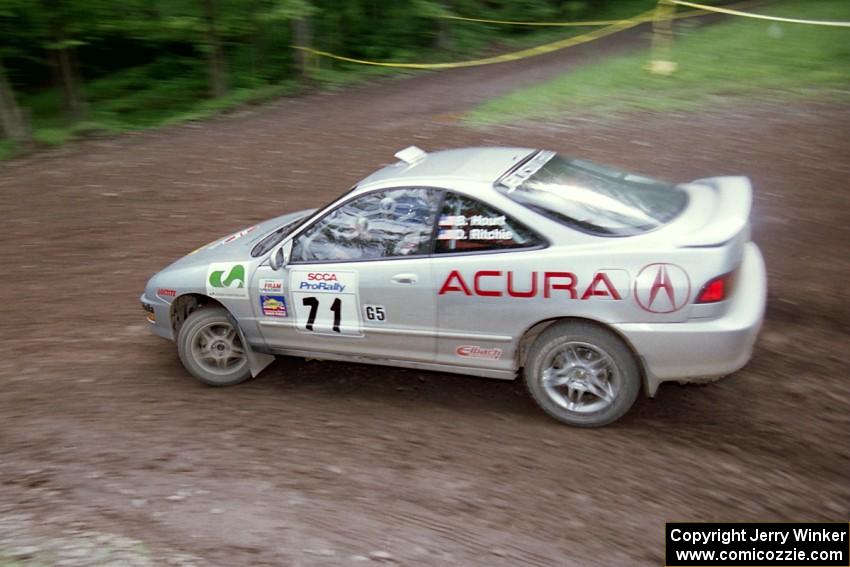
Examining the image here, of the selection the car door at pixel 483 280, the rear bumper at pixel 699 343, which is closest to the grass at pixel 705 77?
the car door at pixel 483 280

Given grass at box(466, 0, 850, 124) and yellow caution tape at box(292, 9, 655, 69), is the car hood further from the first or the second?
yellow caution tape at box(292, 9, 655, 69)

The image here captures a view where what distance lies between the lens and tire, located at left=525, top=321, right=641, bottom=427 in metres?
4.86

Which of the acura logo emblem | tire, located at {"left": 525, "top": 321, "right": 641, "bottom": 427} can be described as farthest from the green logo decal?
the acura logo emblem

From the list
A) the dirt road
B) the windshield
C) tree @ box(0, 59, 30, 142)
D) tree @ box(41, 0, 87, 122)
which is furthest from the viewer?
tree @ box(41, 0, 87, 122)

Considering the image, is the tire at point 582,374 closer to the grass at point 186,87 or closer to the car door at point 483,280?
the car door at point 483,280

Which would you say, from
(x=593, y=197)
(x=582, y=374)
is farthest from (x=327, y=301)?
(x=593, y=197)

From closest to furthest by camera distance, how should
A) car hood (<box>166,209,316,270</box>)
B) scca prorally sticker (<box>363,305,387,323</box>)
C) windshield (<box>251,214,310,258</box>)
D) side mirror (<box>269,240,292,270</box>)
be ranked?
scca prorally sticker (<box>363,305,387,323</box>) < side mirror (<box>269,240,292,270</box>) < windshield (<box>251,214,310,258</box>) < car hood (<box>166,209,316,270</box>)

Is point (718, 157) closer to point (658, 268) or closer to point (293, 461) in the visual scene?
point (658, 268)

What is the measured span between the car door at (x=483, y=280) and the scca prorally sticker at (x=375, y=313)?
399 millimetres

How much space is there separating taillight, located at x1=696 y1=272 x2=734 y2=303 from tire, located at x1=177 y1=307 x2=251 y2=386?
10.8 feet

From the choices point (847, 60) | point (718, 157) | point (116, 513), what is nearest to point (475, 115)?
point (718, 157)

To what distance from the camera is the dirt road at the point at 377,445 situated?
4.18 m

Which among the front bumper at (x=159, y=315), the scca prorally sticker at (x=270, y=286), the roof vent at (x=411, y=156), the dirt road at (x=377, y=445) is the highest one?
the roof vent at (x=411, y=156)

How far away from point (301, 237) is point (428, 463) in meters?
1.81
